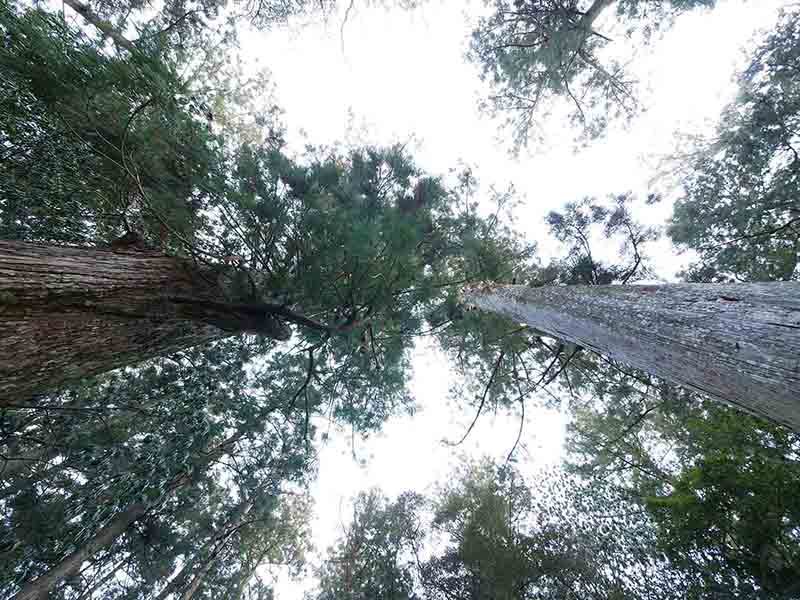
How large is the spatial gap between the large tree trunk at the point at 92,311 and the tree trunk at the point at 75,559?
3.10 metres

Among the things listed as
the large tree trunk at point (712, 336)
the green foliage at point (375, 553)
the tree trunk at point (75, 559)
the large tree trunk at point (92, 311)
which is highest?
the large tree trunk at point (92, 311)

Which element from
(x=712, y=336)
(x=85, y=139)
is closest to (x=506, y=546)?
(x=712, y=336)

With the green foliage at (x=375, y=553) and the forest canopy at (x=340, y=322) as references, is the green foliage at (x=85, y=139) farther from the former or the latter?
the green foliage at (x=375, y=553)

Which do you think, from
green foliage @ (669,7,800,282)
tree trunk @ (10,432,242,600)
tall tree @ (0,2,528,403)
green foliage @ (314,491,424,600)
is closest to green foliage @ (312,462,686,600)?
green foliage @ (314,491,424,600)

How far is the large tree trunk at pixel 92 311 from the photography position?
187 centimetres

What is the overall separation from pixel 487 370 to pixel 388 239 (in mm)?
4090

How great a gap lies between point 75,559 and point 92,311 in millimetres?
4367

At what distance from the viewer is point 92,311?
224cm

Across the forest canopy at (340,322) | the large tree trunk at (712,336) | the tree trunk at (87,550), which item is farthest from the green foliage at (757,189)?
the tree trunk at (87,550)

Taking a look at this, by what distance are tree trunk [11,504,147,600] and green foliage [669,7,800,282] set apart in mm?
9286

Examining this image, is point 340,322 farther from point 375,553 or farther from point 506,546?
point 375,553

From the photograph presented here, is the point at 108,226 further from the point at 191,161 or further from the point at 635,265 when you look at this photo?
the point at 635,265

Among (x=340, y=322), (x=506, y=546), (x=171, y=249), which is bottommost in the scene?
(x=506, y=546)

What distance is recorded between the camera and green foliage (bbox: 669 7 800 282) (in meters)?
4.70
